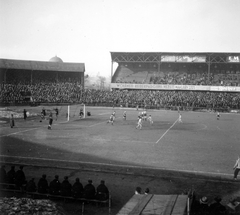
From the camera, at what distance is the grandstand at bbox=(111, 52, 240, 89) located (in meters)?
61.1

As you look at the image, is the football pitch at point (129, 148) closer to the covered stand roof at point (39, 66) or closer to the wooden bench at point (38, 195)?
the wooden bench at point (38, 195)

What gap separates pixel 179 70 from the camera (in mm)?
69250

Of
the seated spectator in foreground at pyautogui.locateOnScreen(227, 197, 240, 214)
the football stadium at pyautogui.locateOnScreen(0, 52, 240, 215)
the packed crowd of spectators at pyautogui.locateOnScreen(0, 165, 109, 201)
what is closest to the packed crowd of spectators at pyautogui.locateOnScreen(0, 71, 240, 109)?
the football stadium at pyautogui.locateOnScreen(0, 52, 240, 215)

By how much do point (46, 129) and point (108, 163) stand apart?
13319 millimetres

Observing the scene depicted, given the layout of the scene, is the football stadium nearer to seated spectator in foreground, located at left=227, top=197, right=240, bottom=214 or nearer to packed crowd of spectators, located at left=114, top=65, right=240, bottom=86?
seated spectator in foreground, located at left=227, top=197, right=240, bottom=214

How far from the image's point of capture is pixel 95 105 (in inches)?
Answer: 2421

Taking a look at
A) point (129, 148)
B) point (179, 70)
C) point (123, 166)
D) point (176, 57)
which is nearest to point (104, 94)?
point (176, 57)

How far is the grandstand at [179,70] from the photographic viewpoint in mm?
61125

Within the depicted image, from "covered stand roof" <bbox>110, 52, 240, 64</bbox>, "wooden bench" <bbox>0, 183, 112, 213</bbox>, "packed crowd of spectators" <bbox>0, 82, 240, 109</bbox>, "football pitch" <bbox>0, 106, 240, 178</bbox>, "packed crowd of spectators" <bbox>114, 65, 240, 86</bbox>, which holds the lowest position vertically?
"wooden bench" <bbox>0, 183, 112, 213</bbox>

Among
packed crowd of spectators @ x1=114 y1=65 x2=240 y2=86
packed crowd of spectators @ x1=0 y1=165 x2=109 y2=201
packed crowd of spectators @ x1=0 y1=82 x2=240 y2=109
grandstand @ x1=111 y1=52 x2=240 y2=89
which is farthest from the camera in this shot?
packed crowd of spectators @ x1=114 y1=65 x2=240 y2=86

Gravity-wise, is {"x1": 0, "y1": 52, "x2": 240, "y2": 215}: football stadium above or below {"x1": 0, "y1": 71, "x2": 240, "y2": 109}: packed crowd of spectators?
below

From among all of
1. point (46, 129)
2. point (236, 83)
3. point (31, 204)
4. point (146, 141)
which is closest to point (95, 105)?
point (236, 83)

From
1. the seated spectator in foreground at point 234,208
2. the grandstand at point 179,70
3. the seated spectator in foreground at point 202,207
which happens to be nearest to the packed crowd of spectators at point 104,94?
the grandstand at point 179,70

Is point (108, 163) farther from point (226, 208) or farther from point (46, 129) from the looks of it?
point (46, 129)
